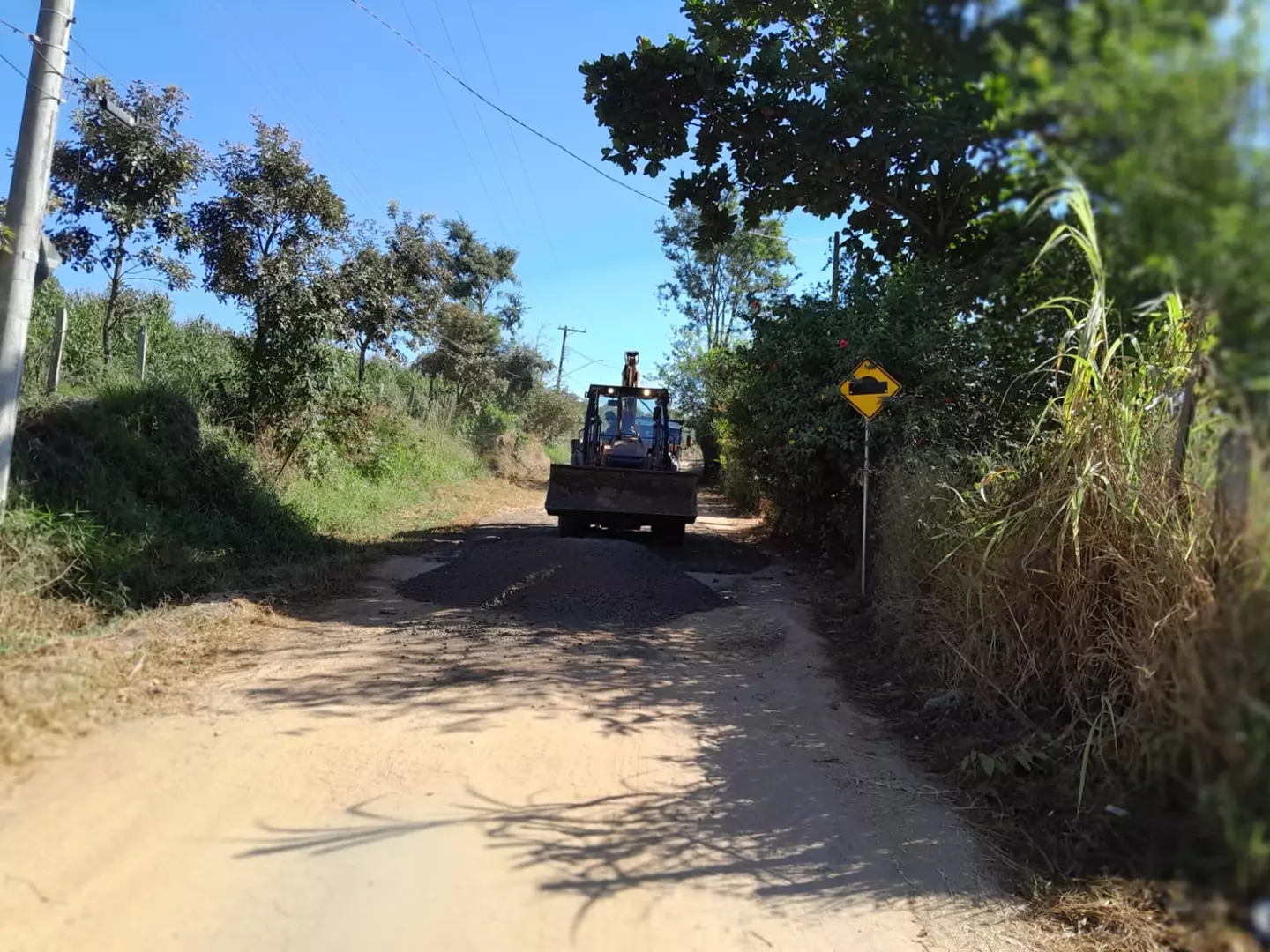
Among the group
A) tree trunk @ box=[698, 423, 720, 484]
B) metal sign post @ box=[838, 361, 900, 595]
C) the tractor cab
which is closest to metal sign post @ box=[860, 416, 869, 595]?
metal sign post @ box=[838, 361, 900, 595]

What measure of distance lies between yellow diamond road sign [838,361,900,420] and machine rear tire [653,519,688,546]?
198 inches

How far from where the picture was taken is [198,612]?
6.59m

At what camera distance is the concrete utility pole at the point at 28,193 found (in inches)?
247

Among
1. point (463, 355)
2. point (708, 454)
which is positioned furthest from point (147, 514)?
point (708, 454)

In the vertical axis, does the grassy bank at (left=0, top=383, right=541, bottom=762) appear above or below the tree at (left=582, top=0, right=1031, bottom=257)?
below

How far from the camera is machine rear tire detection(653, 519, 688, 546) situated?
13441 millimetres

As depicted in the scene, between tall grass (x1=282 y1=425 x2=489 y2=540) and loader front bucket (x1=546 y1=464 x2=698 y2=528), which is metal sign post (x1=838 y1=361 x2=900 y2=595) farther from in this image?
tall grass (x1=282 y1=425 x2=489 y2=540)

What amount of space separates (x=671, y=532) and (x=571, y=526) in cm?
166

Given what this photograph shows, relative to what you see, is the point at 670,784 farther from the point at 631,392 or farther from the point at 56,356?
the point at 631,392

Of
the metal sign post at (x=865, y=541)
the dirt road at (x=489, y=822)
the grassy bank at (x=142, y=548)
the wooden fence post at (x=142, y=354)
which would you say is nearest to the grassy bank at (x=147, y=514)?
the grassy bank at (x=142, y=548)

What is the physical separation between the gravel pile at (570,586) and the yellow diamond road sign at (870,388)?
8.74 feet

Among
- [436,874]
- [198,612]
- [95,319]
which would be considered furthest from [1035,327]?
[95,319]

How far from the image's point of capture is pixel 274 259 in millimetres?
11609

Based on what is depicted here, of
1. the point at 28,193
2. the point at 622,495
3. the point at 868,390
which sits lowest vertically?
the point at 622,495
